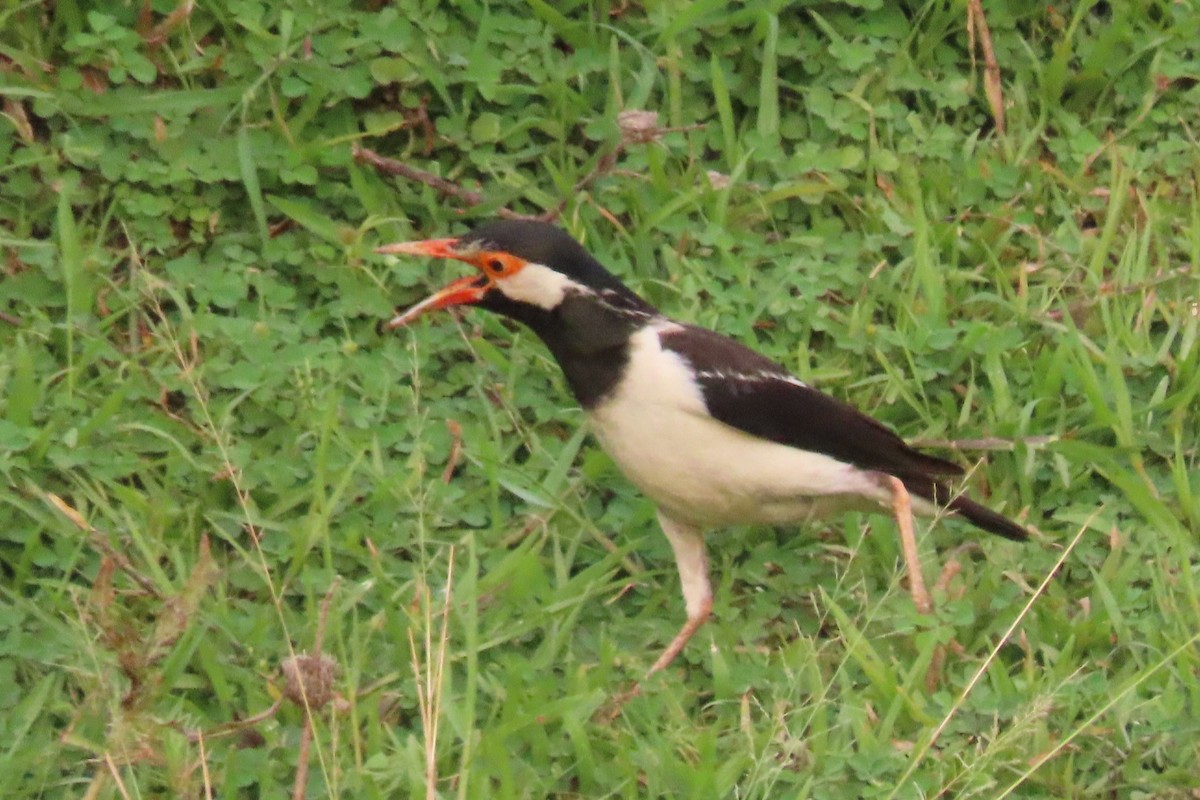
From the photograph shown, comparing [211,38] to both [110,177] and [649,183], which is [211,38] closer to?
[110,177]

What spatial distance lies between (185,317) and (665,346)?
1.61 metres

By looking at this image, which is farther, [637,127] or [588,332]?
[637,127]

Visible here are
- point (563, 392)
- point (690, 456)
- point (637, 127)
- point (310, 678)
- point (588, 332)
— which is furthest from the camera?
point (637, 127)

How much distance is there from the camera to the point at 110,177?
6547mm

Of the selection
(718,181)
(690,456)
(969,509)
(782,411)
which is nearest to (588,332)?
(690,456)

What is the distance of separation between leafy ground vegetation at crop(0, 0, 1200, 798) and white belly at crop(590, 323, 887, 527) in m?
0.30

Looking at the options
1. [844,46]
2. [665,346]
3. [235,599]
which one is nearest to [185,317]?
[235,599]

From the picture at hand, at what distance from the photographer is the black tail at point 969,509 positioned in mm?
5684

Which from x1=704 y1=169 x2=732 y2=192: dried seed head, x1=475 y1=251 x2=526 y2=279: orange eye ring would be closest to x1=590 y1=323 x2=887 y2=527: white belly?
x1=475 y1=251 x2=526 y2=279: orange eye ring

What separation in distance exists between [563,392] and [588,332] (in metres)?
0.88

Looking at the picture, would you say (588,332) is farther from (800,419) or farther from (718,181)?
(718,181)

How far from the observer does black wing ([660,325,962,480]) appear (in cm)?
545

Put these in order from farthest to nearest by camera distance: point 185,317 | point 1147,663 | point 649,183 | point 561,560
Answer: point 649,183
point 185,317
point 561,560
point 1147,663

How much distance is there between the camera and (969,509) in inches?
224
